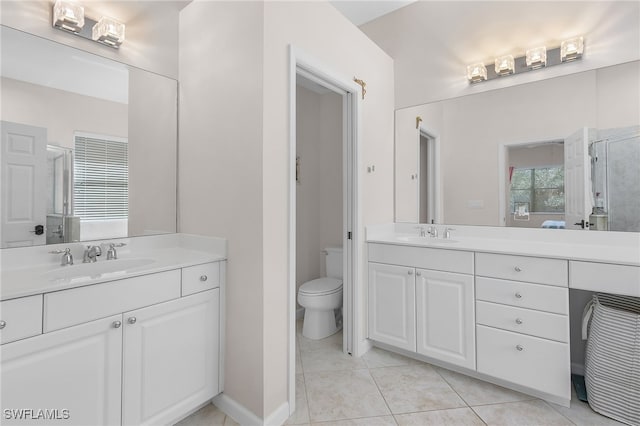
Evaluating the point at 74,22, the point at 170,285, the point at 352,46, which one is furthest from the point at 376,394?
the point at 74,22

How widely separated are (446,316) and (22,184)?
2.46 m

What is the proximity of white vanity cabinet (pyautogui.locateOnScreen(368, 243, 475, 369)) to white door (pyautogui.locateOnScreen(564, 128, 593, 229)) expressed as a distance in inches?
31.8

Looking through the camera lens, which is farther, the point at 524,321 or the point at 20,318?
the point at 524,321

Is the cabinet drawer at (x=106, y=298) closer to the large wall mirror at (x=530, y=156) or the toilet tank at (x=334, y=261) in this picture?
the toilet tank at (x=334, y=261)

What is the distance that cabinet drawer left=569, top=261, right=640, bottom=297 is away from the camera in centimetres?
149

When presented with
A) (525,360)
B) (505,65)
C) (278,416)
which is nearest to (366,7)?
(505,65)

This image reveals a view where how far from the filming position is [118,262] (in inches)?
65.3

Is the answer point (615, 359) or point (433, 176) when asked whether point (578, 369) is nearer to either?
point (615, 359)

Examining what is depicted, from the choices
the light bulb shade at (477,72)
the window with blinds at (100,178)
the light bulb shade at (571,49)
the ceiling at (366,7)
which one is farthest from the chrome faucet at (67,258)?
the light bulb shade at (571,49)

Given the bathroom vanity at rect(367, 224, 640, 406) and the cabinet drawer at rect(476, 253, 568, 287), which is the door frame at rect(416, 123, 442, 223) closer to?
the bathroom vanity at rect(367, 224, 640, 406)

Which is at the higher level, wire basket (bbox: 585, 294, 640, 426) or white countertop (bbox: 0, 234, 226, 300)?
white countertop (bbox: 0, 234, 226, 300)

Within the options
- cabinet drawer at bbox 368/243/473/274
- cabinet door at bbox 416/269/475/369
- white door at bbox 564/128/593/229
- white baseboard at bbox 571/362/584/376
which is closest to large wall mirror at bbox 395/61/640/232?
white door at bbox 564/128/593/229

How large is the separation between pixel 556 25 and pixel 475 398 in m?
2.53

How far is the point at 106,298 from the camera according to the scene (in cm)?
126
